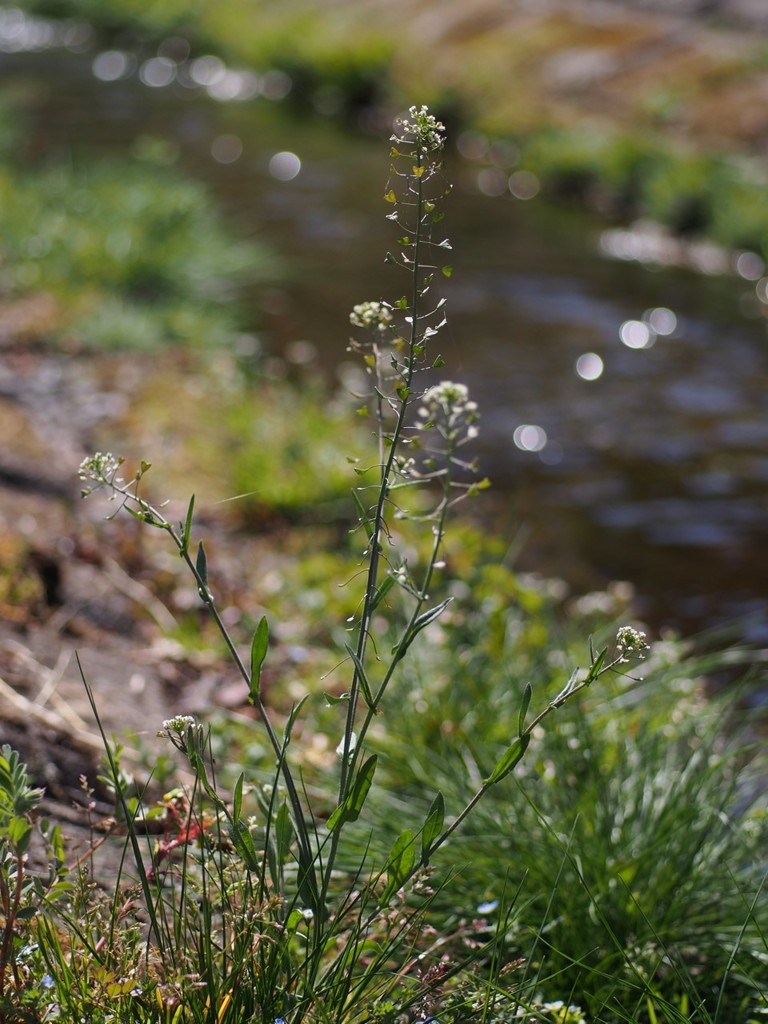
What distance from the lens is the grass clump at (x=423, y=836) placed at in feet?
5.32

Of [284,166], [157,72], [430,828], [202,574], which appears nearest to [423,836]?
[430,828]

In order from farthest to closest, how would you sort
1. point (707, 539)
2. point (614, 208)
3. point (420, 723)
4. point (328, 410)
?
point (614, 208), point (328, 410), point (707, 539), point (420, 723)

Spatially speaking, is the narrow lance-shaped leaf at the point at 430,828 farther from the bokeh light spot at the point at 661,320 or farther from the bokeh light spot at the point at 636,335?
the bokeh light spot at the point at 661,320

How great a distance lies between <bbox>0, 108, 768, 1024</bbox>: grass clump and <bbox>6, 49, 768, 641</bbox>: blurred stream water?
1.06m

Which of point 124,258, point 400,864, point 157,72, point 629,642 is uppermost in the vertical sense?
point 629,642

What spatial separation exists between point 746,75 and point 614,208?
8.70ft

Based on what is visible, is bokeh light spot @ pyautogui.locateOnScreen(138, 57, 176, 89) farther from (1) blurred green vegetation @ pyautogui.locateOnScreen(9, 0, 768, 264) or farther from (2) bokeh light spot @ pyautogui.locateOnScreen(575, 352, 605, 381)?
(2) bokeh light spot @ pyautogui.locateOnScreen(575, 352, 605, 381)

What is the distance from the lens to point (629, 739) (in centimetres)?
325

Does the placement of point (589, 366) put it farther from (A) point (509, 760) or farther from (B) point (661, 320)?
(A) point (509, 760)

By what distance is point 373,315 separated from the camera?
164cm

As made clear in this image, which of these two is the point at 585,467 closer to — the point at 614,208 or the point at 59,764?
the point at 59,764

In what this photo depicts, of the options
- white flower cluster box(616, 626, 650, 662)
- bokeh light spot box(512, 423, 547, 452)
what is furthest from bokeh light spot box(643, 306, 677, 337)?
white flower cluster box(616, 626, 650, 662)

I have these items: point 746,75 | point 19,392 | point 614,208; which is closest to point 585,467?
point 19,392

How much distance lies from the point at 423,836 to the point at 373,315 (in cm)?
69
